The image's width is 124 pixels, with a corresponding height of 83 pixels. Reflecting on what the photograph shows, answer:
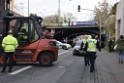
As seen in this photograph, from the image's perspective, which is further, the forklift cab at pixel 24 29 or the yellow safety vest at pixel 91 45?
the forklift cab at pixel 24 29

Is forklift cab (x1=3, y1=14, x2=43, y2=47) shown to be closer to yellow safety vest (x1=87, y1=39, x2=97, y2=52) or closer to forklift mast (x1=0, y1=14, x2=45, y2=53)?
forklift mast (x1=0, y1=14, x2=45, y2=53)

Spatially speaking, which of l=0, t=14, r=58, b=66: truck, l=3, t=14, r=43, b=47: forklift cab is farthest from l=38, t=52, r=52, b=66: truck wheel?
l=3, t=14, r=43, b=47: forklift cab

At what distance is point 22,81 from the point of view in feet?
45.1

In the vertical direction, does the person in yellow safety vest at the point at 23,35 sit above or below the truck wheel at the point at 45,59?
above

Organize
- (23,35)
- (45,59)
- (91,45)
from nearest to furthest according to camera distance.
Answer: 1. (91,45)
2. (23,35)
3. (45,59)

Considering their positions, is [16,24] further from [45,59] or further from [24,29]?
[45,59]

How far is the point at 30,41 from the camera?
20.5m

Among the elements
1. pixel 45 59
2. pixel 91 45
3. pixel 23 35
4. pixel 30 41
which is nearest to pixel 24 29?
pixel 23 35

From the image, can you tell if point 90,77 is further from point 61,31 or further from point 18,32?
point 61,31

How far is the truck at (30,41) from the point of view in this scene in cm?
2033

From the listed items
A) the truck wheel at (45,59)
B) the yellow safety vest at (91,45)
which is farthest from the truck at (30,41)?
the yellow safety vest at (91,45)

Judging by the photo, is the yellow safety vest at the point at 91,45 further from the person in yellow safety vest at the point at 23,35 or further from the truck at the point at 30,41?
the person in yellow safety vest at the point at 23,35

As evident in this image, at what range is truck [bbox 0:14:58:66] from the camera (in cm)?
2033

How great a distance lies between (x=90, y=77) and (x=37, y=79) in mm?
2323
